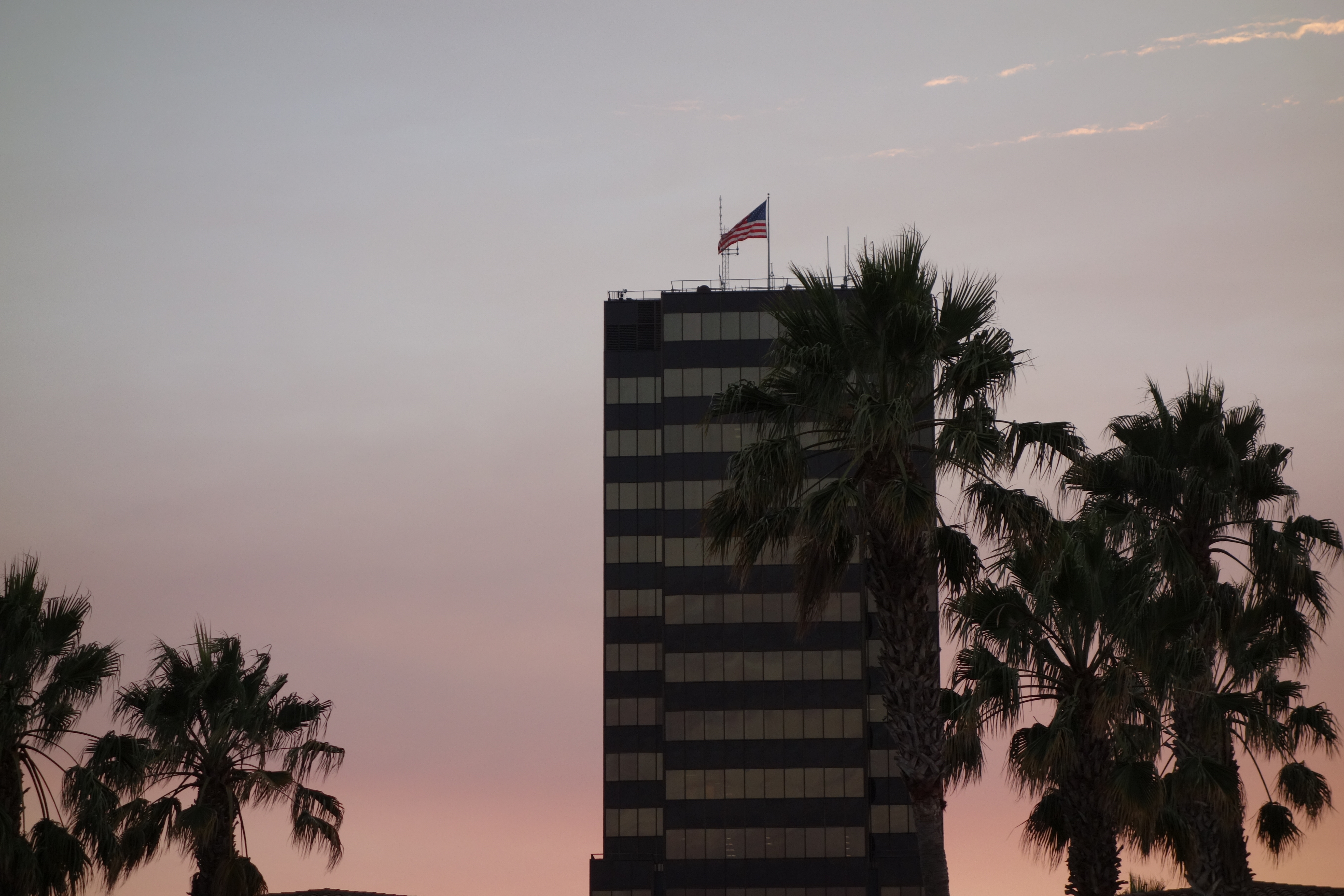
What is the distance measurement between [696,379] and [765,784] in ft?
83.6

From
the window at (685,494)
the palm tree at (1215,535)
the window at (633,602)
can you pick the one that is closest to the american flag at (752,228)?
the window at (685,494)

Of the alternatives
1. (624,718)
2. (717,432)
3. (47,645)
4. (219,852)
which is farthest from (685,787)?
(47,645)

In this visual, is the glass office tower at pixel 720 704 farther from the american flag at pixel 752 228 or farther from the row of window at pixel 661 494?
the american flag at pixel 752 228

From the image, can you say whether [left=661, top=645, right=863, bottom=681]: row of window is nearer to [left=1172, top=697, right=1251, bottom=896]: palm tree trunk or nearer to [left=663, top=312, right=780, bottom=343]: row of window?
[left=663, top=312, right=780, bottom=343]: row of window

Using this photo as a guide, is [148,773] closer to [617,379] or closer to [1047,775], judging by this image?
[1047,775]

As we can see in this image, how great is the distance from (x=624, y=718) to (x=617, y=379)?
22.2m

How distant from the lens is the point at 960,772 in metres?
27.3

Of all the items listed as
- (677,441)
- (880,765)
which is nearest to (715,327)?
(677,441)

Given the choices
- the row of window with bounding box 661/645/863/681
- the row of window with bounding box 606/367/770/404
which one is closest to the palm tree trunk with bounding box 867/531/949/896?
the row of window with bounding box 661/645/863/681

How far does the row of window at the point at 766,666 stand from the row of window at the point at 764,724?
76.9 inches

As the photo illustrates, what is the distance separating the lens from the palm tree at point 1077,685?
26391 millimetres

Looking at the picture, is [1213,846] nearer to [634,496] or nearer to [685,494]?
[685,494]

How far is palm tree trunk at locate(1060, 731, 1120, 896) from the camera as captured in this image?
26.7 m

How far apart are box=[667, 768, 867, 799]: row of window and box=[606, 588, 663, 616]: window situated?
35.7 feet
